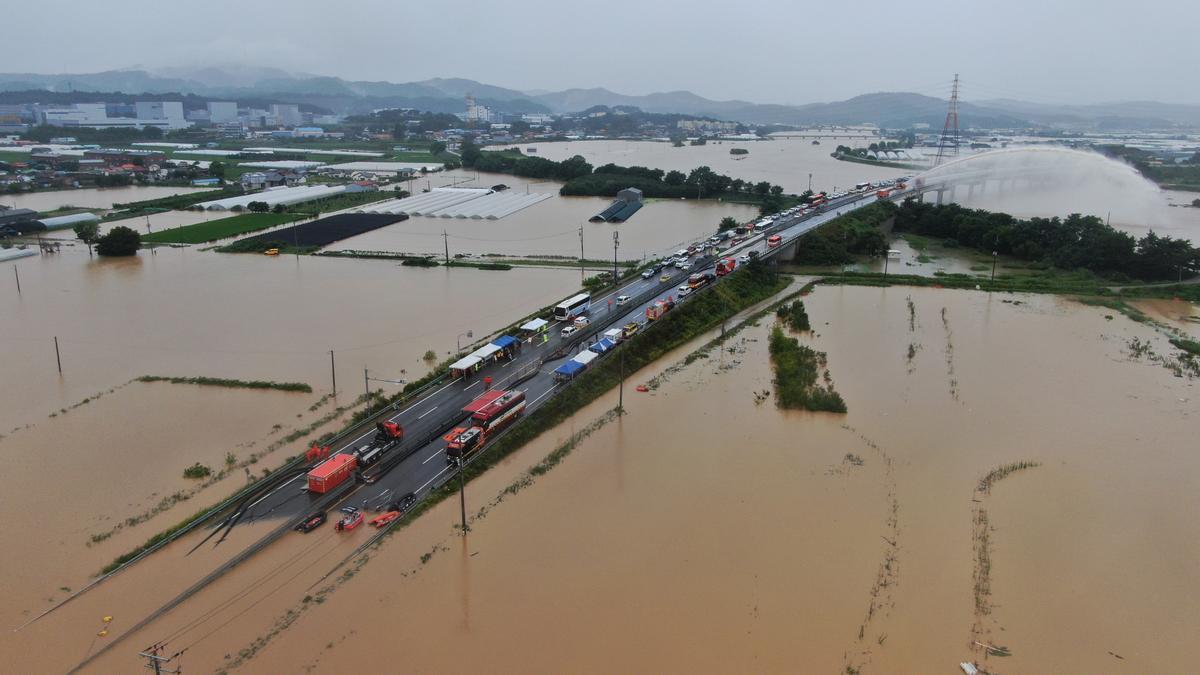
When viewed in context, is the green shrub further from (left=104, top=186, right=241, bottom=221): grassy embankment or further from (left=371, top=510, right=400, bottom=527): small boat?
(left=104, top=186, right=241, bottom=221): grassy embankment

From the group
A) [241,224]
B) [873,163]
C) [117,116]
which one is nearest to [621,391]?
[241,224]

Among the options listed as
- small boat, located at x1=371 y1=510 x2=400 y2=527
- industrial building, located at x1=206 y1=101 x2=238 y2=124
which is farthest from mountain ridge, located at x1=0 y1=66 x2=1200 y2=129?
small boat, located at x1=371 y1=510 x2=400 y2=527

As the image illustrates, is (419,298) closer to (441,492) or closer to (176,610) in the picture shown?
(441,492)

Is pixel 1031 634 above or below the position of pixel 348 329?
below

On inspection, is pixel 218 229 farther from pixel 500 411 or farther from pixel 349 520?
pixel 349 520

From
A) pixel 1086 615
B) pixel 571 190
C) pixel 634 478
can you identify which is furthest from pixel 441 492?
pixel 571 190
